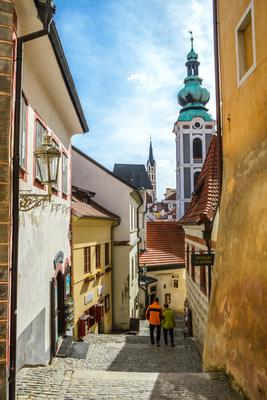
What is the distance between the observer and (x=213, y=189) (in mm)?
13281

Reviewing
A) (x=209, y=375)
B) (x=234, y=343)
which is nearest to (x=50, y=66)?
(x=234, y=343)

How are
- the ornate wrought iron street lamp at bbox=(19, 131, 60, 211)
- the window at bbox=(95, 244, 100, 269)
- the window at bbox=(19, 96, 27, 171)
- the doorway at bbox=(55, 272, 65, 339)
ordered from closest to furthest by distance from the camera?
1. the ornate wrought iron street lamp at bbox=(19, 131, 60, 211)
2. the window at bbox=(19, 96, 27, 171)
3. the doorway at bbox=(55, 272, 65, 339)
4. the window at bbox=(95, 244, 100, 269)

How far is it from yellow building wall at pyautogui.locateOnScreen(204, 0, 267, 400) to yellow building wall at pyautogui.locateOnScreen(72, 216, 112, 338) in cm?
629

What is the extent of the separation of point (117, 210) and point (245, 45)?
46.2ft

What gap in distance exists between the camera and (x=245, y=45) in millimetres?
7582

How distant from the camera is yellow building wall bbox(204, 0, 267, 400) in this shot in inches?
224

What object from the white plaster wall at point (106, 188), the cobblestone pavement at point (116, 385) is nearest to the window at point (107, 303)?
the white plaster wall at point (106, 188)

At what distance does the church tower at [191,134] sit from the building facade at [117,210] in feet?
117

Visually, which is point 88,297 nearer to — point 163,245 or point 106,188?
point 106,188

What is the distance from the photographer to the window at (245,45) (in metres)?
6.98

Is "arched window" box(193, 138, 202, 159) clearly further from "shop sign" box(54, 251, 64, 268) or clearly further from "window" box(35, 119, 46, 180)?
"window" box(35, 119, 46, 180)

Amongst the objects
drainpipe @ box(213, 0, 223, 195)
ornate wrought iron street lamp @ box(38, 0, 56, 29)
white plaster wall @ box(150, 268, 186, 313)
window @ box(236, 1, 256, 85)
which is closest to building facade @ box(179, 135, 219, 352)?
drainpipe @ box(213, 0, 223, 195)

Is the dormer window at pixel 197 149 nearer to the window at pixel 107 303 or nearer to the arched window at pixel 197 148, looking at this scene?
the arched window at pixel 197 148

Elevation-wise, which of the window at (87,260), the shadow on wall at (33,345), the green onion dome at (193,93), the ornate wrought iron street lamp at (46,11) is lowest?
the shadow on wall at (33,345)
